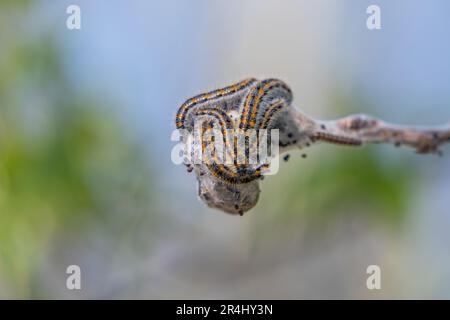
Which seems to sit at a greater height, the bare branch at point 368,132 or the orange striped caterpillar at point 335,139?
the bare branch at point 368,132

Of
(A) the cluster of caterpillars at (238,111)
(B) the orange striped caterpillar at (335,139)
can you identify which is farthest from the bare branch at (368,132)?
(A) the cluster of caterpillars at (238,111)

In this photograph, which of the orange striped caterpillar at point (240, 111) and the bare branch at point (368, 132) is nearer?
the orange striped caterpillar at point (240, 111)

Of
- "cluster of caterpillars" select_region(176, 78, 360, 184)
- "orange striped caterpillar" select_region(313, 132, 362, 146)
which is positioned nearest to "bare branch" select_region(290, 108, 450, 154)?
"orange striped caterpillar" select_region(313, 132, 362, 146)

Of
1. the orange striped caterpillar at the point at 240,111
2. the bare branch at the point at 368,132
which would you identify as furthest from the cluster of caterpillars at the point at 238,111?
the bare branch at the point at 368,132

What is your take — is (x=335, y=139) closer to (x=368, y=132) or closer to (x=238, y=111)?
(x=368, y=132)

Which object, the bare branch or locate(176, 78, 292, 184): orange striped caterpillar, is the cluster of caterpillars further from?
the bare branch

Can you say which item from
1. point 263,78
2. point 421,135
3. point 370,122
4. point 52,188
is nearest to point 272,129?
point 263,78

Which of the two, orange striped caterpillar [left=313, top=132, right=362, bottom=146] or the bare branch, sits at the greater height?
the bare branch

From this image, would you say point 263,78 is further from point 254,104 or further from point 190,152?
point 190,152

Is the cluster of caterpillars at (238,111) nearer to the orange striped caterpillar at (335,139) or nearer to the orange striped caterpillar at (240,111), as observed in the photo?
the orange striped caterpillar at (240,111)

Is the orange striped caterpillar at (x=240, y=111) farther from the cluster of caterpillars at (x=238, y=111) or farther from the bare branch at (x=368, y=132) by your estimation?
the bare branch at (x=368, y=132)

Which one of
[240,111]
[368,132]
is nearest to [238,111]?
[240,111]
